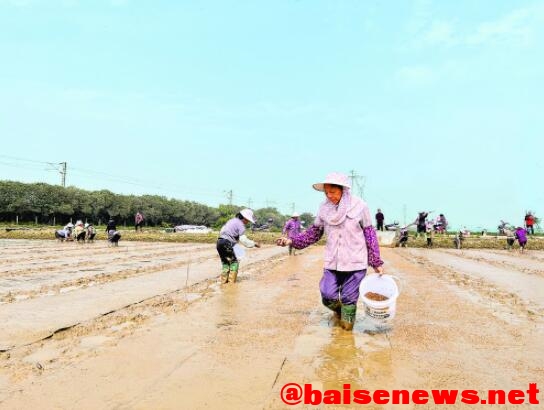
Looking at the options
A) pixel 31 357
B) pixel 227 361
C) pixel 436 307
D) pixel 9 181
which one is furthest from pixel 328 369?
pixel 9 181

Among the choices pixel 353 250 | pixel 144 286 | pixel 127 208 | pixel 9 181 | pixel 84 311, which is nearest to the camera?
pixel 353 250

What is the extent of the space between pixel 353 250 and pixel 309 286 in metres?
4.24

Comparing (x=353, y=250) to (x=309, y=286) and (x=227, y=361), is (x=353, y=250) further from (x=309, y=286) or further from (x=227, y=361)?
(x=309, y=286)

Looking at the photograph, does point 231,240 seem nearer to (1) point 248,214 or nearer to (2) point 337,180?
(1) point 248,214

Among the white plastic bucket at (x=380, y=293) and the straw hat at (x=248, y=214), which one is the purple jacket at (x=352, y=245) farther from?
the straw hat at (x=248, y=214)

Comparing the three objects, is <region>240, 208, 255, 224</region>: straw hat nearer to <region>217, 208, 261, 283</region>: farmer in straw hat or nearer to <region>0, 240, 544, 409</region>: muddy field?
<region>217, 208, 261, 283</region>: farmer in straw hat

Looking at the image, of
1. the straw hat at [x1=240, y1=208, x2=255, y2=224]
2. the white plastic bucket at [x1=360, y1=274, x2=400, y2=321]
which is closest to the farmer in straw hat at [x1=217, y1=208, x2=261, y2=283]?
the straw hat at [x1=240, y1=208, x2=255, y2=224]

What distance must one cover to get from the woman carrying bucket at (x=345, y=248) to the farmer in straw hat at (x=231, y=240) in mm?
4096

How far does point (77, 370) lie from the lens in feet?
12.8

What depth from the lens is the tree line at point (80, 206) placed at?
6486cm

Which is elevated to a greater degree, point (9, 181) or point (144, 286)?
point (9, 181)

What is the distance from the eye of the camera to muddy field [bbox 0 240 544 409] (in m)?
3.48

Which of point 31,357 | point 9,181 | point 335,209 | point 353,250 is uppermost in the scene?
point 9,181

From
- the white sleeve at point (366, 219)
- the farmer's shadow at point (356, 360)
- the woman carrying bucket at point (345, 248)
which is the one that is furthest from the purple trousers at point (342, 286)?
the white sleeve at point (366, 219)
